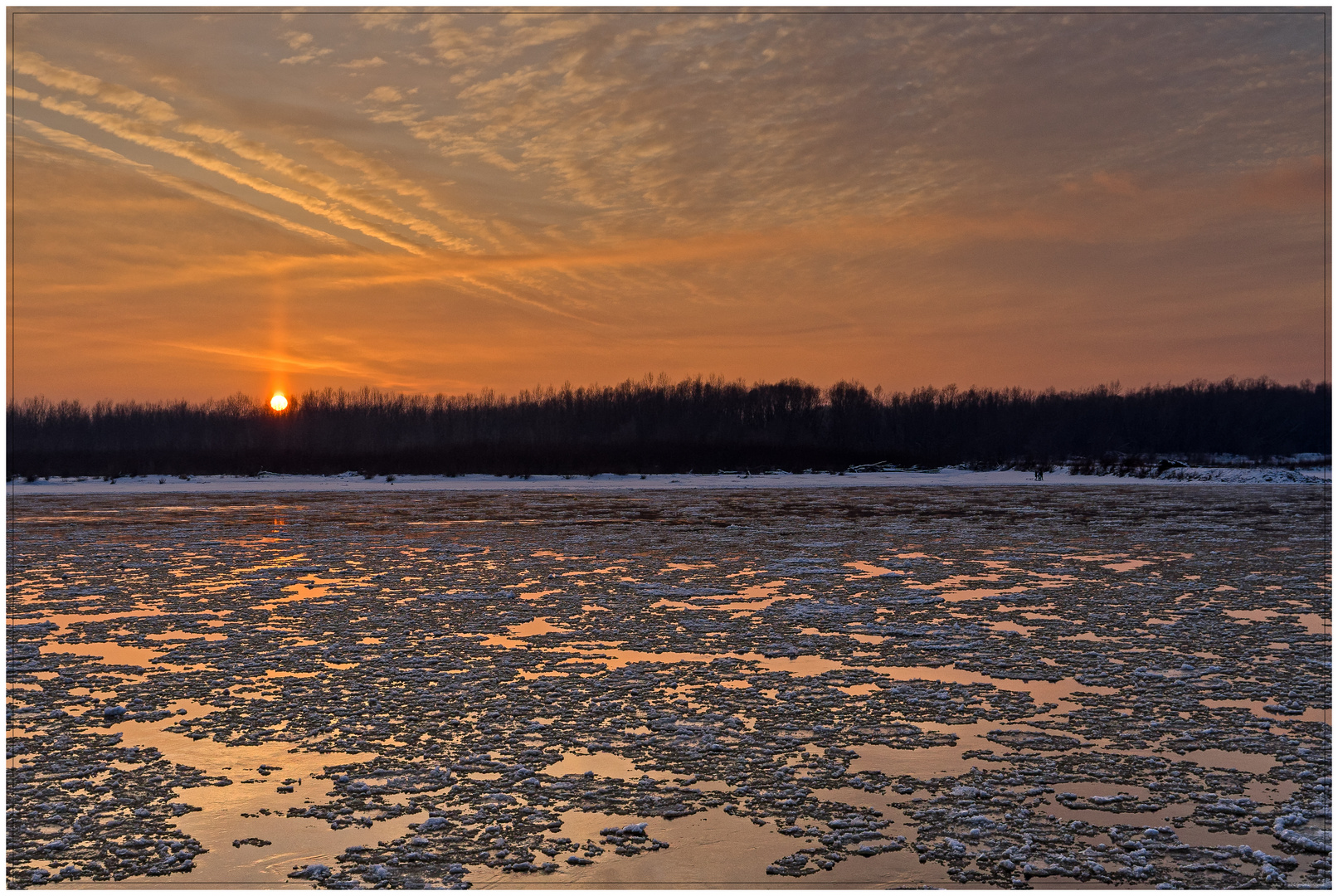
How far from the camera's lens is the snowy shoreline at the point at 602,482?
3481 centimetres

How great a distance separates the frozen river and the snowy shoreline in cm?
2225

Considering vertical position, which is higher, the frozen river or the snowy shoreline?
the snowy shoreline

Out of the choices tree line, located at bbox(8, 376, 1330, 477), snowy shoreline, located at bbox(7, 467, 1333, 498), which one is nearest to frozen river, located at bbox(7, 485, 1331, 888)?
snowy shoreline, located at bbox(7, 467, 1333, 498)

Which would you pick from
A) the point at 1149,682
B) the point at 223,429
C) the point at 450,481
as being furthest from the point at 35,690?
the point at 223,429

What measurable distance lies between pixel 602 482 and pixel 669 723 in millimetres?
33210

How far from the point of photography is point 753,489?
3350cm

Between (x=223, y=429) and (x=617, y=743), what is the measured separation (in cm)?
11459

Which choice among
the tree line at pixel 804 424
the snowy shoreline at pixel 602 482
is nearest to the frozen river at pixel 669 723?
the snowy shoreline at pixel 602 482

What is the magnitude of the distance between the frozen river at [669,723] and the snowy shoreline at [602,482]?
22.2 metres

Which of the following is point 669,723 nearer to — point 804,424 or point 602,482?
point 602,482

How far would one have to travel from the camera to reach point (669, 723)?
237 inches

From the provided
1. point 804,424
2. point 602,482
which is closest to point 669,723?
point 602,482

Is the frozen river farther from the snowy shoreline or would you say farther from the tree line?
the tree line

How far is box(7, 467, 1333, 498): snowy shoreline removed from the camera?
3481 centimetres
